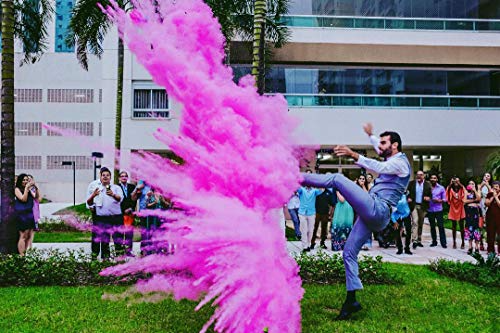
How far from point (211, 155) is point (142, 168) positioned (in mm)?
739

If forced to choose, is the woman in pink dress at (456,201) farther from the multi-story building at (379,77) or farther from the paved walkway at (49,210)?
the paved walkway at (49,210)

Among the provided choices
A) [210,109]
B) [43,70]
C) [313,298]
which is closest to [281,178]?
[210,109]

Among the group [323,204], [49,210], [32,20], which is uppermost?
[32,20]

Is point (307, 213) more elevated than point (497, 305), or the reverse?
point (307, 213)

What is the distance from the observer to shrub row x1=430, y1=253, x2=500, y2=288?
23.6 feet

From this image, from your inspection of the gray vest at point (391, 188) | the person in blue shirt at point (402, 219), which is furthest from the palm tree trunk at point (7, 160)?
the person in blue shirt at point (402, 219)

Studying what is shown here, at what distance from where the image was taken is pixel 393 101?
793 inches

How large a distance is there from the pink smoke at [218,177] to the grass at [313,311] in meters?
0.95

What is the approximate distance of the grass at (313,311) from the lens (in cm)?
508

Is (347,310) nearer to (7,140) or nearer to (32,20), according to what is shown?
(7,140)

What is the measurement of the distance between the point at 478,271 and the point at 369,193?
11.6ft

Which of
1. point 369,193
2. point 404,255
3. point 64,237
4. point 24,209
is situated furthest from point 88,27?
point 369,193

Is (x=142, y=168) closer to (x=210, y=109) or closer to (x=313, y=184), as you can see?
(x=210, y=109)

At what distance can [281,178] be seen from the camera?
4.03 meters
